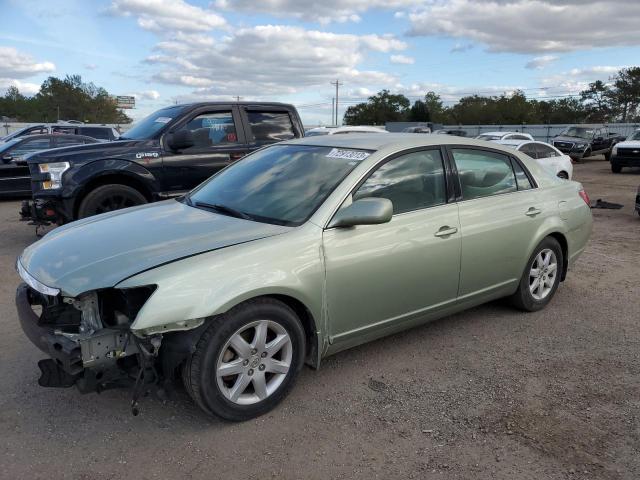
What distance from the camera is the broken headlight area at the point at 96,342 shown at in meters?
2.80

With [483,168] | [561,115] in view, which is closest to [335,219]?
[483,168]

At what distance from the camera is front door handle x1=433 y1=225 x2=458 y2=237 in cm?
389

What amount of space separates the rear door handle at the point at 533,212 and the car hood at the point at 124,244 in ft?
7.72

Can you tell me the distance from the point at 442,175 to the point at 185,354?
236 centimetres

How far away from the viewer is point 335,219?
337cm

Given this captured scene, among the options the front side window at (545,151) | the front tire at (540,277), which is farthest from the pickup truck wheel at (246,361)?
the front side window at (545,151)

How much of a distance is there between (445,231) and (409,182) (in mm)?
446

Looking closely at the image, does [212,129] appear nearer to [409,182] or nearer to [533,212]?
[409,182]

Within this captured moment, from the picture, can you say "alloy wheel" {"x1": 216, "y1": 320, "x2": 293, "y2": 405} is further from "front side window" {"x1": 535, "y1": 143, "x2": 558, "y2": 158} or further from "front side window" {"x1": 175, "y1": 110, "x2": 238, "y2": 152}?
"front side window" {"x1": 535, "y1": 143, "x2": 558, "y2": 158}

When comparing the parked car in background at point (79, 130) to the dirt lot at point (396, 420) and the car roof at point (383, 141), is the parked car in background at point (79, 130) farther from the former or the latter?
the car roof at point (383, 141)

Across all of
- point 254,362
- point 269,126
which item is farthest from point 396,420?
point 269,126

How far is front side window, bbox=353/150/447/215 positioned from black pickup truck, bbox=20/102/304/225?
12.9ft

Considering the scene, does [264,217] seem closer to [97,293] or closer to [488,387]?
[97,293]

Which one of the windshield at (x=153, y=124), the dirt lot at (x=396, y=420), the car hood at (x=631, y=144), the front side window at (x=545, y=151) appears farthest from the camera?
the car hood at (x=631, y=144)
